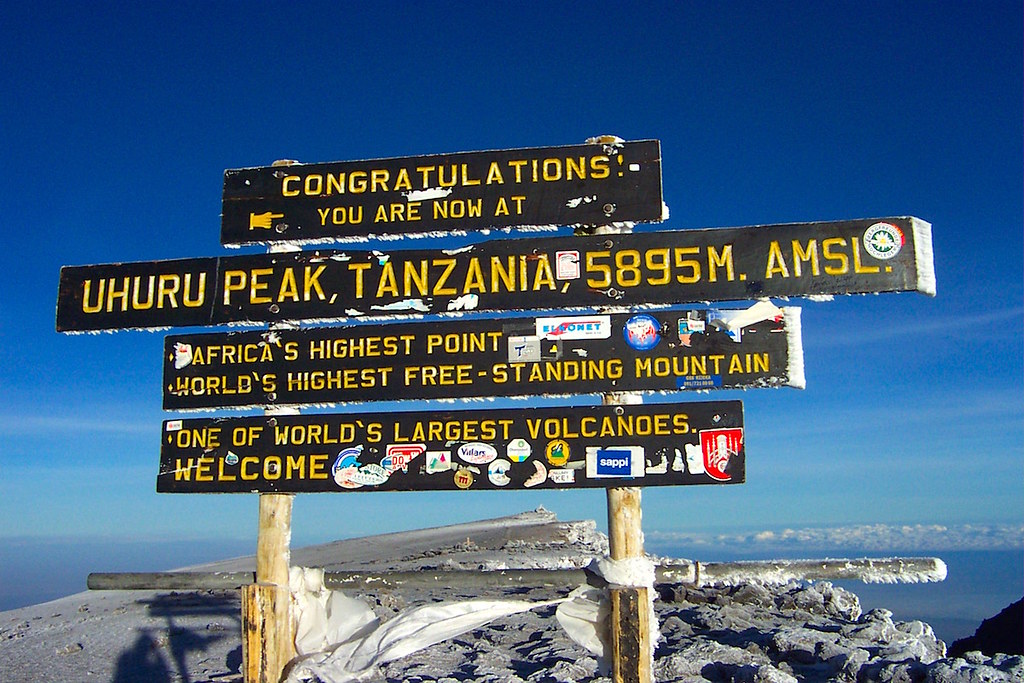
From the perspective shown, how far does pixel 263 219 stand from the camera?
19.1 ft

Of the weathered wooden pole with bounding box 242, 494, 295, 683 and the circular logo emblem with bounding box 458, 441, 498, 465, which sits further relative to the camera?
the weathered wooden pole with bounding box 242, 494, 295, 683

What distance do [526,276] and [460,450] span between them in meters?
1.22

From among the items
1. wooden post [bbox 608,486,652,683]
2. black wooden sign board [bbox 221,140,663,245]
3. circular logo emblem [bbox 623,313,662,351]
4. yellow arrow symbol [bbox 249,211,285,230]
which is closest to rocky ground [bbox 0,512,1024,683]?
wooden post [bbox 608,486,652,683]

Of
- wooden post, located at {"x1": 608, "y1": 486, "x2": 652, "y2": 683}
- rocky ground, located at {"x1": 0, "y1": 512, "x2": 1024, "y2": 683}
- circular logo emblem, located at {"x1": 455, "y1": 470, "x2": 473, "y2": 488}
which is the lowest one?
rocky ground, located at {"x1": 0, "y1": 512, "x2": 1024, "y2": 683}

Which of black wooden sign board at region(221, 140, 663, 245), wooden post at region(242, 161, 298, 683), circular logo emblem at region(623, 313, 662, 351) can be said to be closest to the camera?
circular logo emblem at region(623, 313, 662, 351)

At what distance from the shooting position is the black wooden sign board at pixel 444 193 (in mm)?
5395

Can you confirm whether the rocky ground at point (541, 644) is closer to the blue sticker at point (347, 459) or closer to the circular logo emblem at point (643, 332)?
the blue sticker at point (347, 459)

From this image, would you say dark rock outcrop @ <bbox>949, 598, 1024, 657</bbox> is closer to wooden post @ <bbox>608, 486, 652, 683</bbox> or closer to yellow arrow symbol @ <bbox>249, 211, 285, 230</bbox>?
wooden post @ <bbox>608, 486, 652, 683</bbox>

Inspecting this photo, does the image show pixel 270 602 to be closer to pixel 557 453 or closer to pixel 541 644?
pixel 557 453

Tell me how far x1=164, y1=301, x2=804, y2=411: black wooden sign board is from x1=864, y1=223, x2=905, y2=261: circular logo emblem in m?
0.69

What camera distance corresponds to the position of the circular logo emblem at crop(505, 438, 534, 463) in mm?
5008

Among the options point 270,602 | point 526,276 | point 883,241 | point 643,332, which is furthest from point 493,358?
point 883,241

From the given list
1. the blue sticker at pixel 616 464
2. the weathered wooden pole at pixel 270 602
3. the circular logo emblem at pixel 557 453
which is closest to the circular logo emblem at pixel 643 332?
the blue sticker at pixel 616 464

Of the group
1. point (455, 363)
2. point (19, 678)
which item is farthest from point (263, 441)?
point (19, 678)
